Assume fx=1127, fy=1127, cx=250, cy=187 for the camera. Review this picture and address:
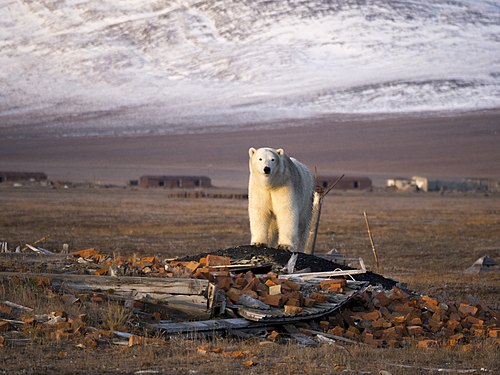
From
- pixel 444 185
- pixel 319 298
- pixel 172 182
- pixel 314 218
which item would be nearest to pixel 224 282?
pixel 319 298

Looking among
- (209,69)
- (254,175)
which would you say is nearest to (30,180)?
(209,69)

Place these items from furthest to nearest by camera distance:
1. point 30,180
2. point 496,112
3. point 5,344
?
point 496,112, point 30,180, point 5,344

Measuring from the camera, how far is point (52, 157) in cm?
10588

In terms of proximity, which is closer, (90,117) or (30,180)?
(30,180)

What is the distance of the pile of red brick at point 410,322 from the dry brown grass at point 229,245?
52 cm

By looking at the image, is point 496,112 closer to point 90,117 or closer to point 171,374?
point 90,117

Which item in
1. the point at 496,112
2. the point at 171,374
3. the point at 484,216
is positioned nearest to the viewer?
the point at 171,374

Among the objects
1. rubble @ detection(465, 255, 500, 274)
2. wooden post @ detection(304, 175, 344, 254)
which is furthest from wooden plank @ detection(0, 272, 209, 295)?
rubble @ detection(465, 255, 500, 274)

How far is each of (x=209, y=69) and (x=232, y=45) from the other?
5.29 meters

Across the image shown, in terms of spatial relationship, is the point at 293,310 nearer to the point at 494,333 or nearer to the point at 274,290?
the point at 274,290

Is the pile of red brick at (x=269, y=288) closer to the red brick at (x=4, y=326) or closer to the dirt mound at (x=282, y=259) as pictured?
Result: the dirt mound at (x=282, y=259)

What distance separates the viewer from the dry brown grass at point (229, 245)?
826 cm

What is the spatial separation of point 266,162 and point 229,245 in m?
10.9

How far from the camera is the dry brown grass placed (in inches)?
325
